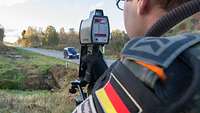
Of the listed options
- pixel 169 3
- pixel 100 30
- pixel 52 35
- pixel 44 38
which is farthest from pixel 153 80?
pixel 44 38

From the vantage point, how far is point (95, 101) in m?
0.78

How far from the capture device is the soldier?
62cm

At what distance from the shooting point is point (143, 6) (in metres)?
0.81

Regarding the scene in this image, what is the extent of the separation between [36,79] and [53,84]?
69 centimetres

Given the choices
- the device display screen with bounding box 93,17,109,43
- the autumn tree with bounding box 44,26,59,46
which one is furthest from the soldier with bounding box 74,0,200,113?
the autumn tree with bounding box 44,26,59,46

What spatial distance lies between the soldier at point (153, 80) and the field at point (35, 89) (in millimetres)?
4924

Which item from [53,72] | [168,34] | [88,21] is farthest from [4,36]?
[168,34]

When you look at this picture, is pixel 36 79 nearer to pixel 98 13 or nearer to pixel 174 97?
pixel 98 13

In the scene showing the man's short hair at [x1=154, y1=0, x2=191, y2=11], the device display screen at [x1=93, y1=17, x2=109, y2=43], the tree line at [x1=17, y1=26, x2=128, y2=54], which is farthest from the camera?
the tree line at [x1=17, y1=26, x2=128, y2=54]

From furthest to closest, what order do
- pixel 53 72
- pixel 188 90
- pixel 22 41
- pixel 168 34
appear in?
pixel 22 41, pixel 53 72, pixel 168 34, pixel 188 90

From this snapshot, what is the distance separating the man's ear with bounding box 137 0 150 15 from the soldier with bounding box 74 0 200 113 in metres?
0.12

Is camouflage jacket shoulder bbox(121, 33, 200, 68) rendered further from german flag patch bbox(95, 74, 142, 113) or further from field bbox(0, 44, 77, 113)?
field bbox(0, 44, 77, 113)

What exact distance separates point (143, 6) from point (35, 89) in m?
9.33

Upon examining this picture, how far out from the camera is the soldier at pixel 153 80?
0.62 metres
